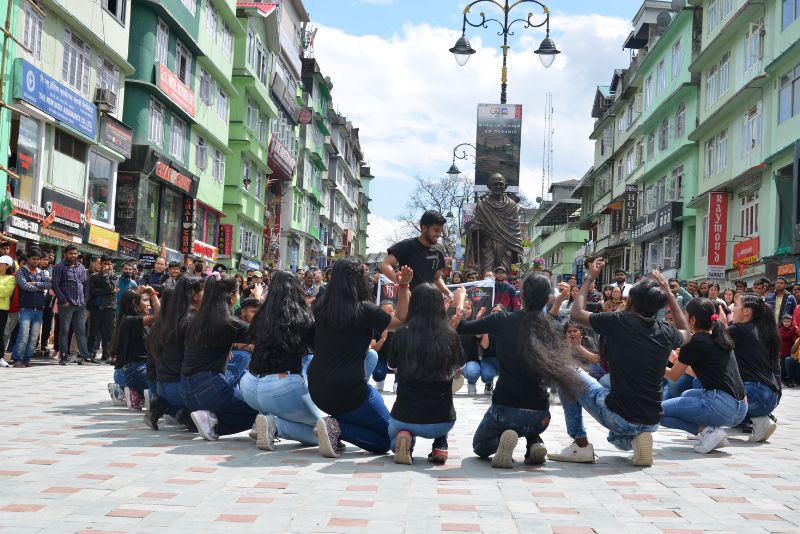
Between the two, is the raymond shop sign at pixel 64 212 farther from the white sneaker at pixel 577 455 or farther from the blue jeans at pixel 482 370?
the white sneaker at pixel 577 455

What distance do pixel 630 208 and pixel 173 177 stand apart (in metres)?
26.6

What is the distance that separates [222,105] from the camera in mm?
37469

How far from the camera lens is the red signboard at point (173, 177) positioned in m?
28.8

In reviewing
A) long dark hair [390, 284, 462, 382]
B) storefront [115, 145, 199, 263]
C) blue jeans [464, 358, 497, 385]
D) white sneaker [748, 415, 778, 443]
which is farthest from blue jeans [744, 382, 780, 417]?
storefront [115, 145, 199, 263]

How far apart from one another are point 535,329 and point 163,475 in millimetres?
2880

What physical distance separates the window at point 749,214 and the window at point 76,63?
21.0 meters

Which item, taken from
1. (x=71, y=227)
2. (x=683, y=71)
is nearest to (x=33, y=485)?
(x=71, y=227)

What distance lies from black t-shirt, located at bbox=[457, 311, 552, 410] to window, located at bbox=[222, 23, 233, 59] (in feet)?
104

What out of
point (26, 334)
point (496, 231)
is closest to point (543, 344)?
point (26, 334)

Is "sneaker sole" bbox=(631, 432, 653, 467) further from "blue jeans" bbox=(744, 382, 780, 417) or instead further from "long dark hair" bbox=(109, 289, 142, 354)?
"long dark hair" bbox=(109, 289, 142, 354)

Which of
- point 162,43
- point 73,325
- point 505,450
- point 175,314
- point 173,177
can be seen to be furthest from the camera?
point 173,177

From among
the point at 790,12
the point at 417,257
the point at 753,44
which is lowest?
the point at 417,257

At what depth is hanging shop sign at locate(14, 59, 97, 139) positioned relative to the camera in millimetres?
19328

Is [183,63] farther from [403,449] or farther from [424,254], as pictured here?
[403,449]
